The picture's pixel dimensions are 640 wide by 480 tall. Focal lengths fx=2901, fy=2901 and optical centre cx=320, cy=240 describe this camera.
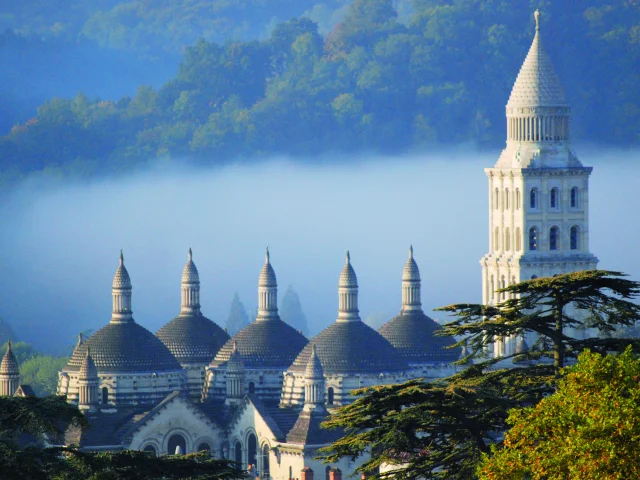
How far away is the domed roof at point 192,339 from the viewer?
144 meters

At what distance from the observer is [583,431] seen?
174 feet

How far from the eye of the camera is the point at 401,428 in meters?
64.1

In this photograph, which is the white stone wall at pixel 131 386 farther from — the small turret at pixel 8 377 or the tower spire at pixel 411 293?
the tower spire at pixel 411 293

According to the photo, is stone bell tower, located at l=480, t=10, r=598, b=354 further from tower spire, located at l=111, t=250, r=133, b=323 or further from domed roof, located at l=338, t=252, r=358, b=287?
tower spire, located at l=111, t=250, r=133, b=323

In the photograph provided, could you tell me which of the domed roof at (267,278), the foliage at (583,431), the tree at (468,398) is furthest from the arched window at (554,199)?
the foliage at (583,431)

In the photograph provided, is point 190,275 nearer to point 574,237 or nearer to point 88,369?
point 88,369

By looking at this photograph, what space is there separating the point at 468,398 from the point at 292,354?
7754 cm

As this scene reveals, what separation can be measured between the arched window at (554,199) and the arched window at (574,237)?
5.28 feet

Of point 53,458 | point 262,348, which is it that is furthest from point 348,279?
point 53,458

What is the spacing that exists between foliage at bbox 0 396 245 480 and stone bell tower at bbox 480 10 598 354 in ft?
264

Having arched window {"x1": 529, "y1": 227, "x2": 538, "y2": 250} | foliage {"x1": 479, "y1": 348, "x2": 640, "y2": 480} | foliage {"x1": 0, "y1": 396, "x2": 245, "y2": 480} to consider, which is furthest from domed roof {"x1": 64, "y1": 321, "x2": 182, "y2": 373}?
foliage {"x1": 479, "y1": 348, "x2": 640, "y2": 480}

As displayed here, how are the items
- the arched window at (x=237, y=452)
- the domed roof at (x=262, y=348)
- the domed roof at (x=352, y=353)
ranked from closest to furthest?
1. the domed roof at (x=352, y=353)
2. the arched window at (x=237, y=452)
3. the domed roof at (x=262, y=348)

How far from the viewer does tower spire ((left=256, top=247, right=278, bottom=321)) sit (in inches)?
5655

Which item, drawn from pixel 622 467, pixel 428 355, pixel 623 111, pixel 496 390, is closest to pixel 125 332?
pixel 428 355
